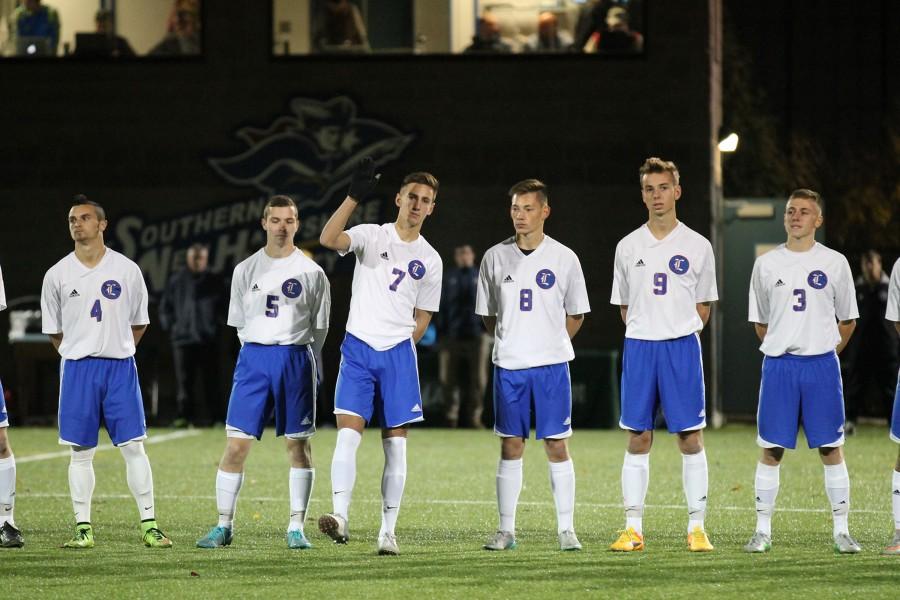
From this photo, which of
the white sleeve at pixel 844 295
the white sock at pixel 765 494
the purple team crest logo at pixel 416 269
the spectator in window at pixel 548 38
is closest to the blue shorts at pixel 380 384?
the purple team crest logo at pixel 416 269

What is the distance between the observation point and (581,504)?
445 inches

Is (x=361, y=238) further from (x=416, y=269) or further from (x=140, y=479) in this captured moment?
(x=140, y=479)

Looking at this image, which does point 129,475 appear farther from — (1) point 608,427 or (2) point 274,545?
(1) point 608,427

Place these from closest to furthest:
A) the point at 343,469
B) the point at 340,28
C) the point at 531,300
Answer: the point at 343,469 < the point at 531,300 < the point at 340,28

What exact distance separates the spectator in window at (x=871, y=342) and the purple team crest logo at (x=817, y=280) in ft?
28.8

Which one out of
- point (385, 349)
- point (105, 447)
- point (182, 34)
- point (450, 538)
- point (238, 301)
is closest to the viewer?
point (385, 349)

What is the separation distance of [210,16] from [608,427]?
7.41 metres

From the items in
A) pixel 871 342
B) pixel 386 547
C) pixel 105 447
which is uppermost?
pixel 871 342

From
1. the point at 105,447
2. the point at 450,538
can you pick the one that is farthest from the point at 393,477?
the point at 105,447

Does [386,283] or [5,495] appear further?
[5,495]

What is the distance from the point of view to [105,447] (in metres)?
16.2

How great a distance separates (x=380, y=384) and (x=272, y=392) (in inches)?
25.4

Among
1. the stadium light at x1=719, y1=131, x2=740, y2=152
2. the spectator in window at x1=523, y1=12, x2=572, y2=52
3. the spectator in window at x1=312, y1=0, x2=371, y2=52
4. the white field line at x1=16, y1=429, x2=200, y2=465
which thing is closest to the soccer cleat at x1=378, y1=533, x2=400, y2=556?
the white field line at x1=16, y1=429, x2=200, y2=465

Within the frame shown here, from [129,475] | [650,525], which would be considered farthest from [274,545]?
[650,525]
